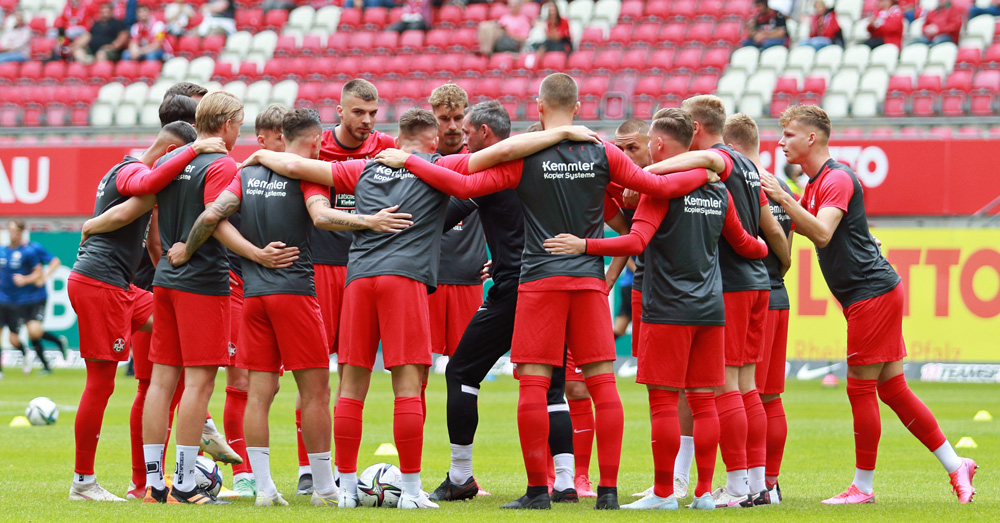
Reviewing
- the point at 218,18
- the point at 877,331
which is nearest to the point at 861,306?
the point at 877,331

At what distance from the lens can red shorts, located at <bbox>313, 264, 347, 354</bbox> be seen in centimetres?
810

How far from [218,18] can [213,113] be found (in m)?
21.2

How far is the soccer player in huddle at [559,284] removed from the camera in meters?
6.65

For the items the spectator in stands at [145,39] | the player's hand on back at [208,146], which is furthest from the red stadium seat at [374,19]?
the player's hand on back at [208,146]

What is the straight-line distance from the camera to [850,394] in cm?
758

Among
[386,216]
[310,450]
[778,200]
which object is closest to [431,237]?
[386,216]

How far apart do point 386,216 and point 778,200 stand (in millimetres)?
2493

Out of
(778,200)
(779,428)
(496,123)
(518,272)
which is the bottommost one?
(779,428)

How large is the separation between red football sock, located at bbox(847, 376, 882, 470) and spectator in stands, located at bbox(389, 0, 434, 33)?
63.1 ft

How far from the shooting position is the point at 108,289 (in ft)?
24.3

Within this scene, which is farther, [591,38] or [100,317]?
[591,38]

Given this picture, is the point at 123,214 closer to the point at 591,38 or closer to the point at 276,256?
the point at 276,256

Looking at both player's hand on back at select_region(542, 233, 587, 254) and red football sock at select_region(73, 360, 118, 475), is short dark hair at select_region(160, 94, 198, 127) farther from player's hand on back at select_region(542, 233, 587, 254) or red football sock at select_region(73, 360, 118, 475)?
player's hand on back at select_region(542, 233, 587, 254)

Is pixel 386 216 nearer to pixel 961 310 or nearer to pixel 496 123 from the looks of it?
pixel 496 123
